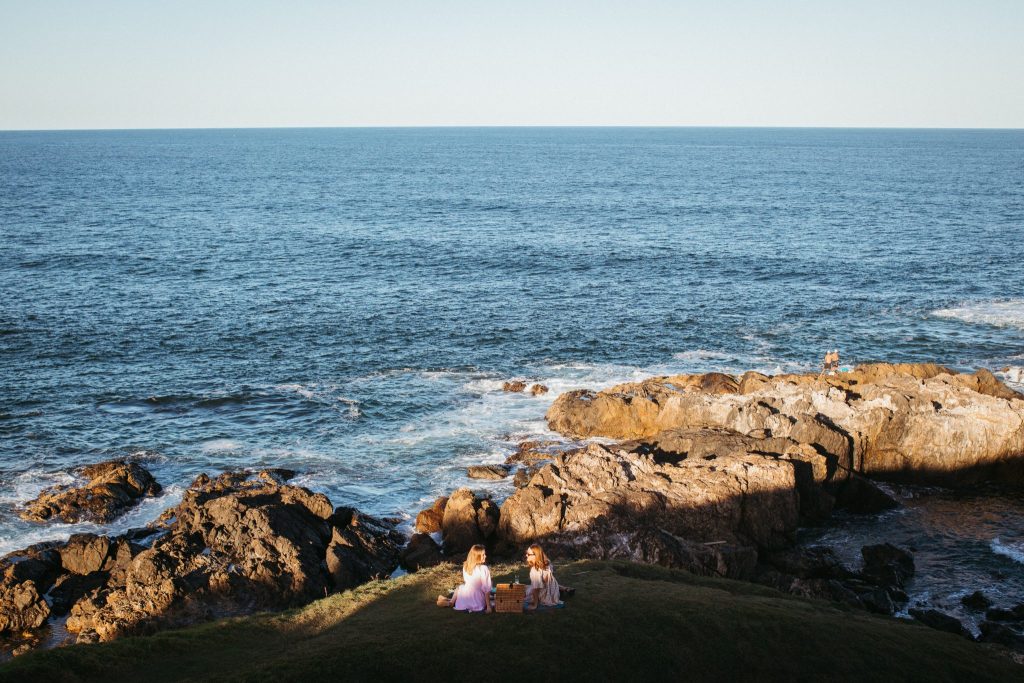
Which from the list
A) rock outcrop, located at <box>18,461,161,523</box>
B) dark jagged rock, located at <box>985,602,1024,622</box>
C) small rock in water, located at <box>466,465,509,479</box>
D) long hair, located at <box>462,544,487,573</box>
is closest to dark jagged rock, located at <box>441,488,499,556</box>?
small rock in water, located at <box>466,465,509,479</box>

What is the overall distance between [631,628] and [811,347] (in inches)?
1846

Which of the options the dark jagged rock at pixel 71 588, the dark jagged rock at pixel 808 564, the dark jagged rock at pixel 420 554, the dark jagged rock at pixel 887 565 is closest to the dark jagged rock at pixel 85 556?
the dark jagged rock at pixel 71 588

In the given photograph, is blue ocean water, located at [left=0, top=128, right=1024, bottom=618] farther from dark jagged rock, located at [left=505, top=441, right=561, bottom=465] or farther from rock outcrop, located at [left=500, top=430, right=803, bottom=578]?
rock outcrop, located at [left=500, top=430, right=803, bottom=578]

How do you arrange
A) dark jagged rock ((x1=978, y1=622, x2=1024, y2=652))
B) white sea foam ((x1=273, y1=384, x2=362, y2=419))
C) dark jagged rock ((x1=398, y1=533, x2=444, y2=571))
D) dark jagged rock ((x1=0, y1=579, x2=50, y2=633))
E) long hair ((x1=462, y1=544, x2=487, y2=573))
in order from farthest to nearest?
white sea foam ((x1=273, y1=384, x2=362, y2=419))
dark jagged rock ((x1=398, y1=533, x2=444, y2=571))
dark jagged rock ((x1=0, y1=579, x2=50, y2=633))
dark jagged rock ((x1=978, y1=622, x2=1024, y2=652))
long hair ((x1=462, y1=544, x2=487, y2=573))

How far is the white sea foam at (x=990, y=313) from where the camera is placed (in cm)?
6869

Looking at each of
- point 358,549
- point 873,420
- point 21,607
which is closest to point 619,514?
point 358,549

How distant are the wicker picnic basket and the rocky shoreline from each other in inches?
405

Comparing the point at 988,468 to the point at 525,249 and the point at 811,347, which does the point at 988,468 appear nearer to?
the point at 811,347

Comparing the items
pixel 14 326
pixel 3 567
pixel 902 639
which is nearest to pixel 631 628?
pixel 902 639

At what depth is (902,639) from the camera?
73.9 ft

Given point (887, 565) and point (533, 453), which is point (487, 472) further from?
point (887, 565)

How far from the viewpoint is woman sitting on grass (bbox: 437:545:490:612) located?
70.4ft

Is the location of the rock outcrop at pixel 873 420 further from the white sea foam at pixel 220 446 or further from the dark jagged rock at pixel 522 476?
the white sea foam at pixel 220 446

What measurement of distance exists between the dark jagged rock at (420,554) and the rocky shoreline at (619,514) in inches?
2.9
